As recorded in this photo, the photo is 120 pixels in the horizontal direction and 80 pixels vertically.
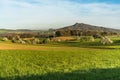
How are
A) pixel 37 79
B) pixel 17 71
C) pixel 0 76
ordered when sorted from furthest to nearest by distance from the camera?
1. pixel 17 71
2. pixel 0 76
3. pixel 37 79

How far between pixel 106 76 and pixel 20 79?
6.56 metres

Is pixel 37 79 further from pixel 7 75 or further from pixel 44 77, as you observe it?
pixel 7 75

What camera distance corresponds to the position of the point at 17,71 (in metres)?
23.3

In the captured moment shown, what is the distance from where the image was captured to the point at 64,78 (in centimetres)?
1972

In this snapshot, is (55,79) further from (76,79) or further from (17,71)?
(17,71)

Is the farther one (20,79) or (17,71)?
(17,71)

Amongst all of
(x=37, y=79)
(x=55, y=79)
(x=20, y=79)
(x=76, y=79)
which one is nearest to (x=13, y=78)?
(x=20, y=79)

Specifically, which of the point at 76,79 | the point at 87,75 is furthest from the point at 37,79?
the point at 87,75

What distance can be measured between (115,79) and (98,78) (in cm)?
127

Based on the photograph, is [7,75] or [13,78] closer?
[13,78]

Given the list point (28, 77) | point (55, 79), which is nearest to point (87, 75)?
point (55, 79)

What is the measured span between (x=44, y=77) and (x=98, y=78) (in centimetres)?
399

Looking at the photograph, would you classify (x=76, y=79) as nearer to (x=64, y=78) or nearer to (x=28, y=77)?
(x=64, y=78)

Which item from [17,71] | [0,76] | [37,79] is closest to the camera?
[37,79]
